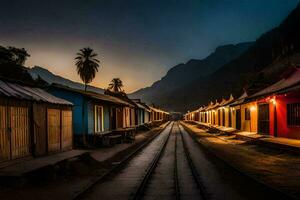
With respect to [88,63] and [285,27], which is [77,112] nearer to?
[88,63]

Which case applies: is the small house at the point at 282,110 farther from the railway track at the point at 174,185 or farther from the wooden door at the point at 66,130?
the wooden door at the point at 66,130

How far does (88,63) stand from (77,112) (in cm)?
6097

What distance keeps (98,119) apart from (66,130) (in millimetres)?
9428

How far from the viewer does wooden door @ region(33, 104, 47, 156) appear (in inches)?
583

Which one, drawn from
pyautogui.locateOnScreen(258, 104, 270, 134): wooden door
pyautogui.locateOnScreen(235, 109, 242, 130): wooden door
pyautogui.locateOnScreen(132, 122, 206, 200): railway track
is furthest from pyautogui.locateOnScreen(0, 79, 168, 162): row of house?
pyautogui.locateOnScreen(235, 109, 242, 130): wooden door

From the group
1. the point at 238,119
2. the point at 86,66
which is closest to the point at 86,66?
the point at 86,66

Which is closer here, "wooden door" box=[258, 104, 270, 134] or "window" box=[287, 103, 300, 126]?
"window" box=[287, 103, 300, 126]

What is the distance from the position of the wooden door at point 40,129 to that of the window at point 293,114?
50.2 ft

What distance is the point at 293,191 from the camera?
9875 mm

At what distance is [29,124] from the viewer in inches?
565

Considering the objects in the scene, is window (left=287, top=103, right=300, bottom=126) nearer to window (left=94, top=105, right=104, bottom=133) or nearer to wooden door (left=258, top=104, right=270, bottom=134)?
wooden door (left=258, top=104, right=270, bottom=134)

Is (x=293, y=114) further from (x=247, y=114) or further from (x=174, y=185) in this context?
(x=174, y=185)

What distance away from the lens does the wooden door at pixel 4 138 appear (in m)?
12.0

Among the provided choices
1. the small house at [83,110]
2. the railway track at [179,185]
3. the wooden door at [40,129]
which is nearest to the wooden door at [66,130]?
the wooden door at [40,129]
